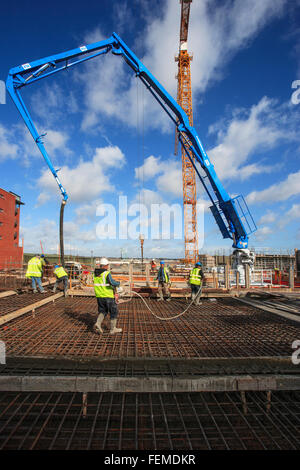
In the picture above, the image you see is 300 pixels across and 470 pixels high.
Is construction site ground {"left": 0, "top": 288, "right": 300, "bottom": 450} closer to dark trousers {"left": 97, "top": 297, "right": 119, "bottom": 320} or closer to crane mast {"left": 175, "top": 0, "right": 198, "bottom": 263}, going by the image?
dark trousers {"left": 97, "top": 297, "right": 119, "bottom": 320}

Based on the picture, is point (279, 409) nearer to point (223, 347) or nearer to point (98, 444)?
point (223, 347)

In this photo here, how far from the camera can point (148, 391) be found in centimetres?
243

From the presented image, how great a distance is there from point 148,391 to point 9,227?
41.8 m

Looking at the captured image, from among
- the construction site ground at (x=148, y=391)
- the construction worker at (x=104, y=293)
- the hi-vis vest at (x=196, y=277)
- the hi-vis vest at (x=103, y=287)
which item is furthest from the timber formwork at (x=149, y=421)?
the hi-vis vest at (x=196, y=277)

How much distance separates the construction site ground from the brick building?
36.1 metres

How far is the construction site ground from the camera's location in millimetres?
2012

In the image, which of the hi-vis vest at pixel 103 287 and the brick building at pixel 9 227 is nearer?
the hi-vis vest at pixel 103 287

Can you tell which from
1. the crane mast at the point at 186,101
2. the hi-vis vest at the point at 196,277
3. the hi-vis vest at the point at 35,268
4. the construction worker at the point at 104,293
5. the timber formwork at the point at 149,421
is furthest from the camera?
the crane mast at the point at 186,101

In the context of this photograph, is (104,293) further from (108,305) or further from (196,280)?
(196,280)

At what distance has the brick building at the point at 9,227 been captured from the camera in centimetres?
3535

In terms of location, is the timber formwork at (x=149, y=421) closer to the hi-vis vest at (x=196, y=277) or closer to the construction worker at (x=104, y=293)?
the construction worker at (x=104, y=293)

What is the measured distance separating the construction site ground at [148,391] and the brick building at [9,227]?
3610cm
